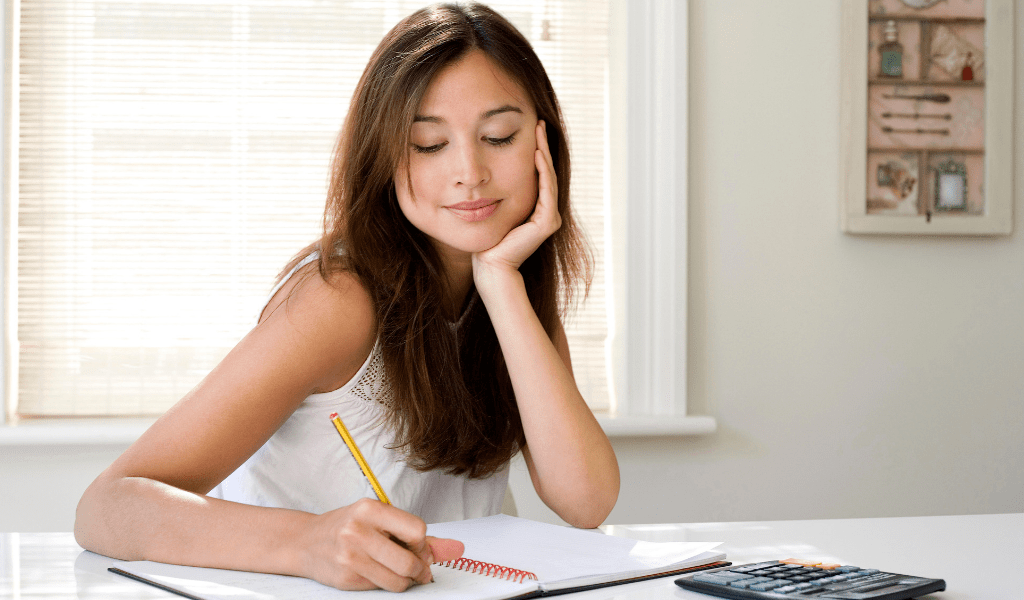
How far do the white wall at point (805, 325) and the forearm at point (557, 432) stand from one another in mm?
963

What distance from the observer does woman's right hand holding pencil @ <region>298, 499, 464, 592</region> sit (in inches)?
26.4

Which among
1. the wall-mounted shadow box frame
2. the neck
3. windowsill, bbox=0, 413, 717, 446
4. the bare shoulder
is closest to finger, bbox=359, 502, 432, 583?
the bare shoulder

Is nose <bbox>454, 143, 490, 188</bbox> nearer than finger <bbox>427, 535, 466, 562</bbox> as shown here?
No

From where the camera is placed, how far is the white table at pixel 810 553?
70cm

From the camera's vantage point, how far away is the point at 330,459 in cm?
112

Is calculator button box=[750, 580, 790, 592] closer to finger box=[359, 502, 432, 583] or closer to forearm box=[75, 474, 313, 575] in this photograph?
finger box=[359, 502, 432, 583]

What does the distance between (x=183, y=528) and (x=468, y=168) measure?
536 mm

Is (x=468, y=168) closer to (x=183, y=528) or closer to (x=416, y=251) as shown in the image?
(x=416, y=251)

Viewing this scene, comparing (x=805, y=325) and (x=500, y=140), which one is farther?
(x=805, y=325)

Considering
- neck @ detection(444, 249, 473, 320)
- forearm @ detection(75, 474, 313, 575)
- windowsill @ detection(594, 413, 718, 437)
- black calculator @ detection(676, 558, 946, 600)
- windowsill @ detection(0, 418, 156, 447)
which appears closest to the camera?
black calculator @ detection(676, 558, 946, 600)

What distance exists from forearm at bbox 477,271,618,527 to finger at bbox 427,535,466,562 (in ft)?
1.38

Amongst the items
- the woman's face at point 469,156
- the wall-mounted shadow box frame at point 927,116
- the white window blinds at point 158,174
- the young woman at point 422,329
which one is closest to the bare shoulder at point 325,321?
the young woman at point 422,329

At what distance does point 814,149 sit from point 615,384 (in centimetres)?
75

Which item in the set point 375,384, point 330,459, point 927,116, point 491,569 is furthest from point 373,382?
point 927,116
